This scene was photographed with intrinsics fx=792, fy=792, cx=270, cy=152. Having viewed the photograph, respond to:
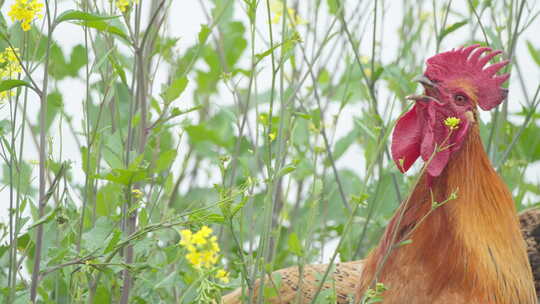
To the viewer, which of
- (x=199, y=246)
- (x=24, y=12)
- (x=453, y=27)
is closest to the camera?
(x=199, y=246)

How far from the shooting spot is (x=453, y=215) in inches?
101

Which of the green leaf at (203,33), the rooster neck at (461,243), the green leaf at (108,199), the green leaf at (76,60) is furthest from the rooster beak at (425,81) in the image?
the green leaf at (76,60)

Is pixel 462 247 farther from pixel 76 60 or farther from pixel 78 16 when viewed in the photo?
pixel 76 60

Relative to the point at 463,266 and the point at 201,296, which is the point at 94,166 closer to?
the point at 201,296

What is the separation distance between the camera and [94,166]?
97.2 inches

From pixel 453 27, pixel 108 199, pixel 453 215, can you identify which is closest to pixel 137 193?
pixel 108 199

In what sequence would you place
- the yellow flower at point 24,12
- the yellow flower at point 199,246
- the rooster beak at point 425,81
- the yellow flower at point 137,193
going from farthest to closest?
the rooster beak at point 425,81 → the yellow flower at point 137,193 → the yellow flower at point 24,12 → the yellow flower at point 199,246

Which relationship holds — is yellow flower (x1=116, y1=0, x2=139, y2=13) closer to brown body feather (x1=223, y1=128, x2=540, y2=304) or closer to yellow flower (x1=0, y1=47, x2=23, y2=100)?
yellow flower (x1=0, y1=47, x2=23, y2=100)

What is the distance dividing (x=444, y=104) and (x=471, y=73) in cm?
19

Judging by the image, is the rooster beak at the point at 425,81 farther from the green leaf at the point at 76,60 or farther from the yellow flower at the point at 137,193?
the green leaf at the point at 76,60

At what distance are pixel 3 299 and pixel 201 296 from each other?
2.76ft

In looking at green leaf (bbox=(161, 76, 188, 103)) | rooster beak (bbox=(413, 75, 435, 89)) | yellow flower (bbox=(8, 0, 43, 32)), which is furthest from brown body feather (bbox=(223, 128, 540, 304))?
yellow flower (bbox=(8, 0, 43, 32))

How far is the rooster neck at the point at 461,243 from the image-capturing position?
2523 millimetres

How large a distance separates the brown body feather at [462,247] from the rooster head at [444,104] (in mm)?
64
